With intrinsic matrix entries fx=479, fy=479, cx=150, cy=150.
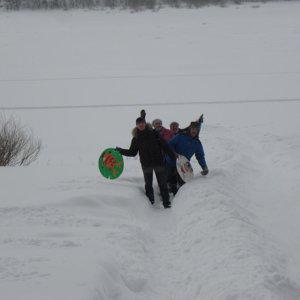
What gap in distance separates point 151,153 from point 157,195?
37.8 inches

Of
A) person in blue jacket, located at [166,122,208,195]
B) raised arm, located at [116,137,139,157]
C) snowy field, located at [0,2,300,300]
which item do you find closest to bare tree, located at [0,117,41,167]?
snowy field, located at [0,2,300,300]

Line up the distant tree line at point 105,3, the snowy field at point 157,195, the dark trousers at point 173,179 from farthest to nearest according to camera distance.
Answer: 1. the distant tree line at point 105,3
2. the dark trousers at point 173,179
3. the snowy field at point 157,195

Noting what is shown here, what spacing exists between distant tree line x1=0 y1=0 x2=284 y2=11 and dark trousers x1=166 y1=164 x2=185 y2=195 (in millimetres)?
40721

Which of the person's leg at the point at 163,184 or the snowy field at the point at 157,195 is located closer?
the snowy field at the point at 157,195

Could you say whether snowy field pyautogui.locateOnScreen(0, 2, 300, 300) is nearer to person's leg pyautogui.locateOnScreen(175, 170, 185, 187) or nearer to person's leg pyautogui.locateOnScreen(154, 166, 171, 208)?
person's leg pyautogui.locateOnScreen(154, 166, 171, 208)

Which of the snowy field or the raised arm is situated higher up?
the raised arm

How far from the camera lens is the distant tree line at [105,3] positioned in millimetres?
48088

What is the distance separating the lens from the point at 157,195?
8.75 m

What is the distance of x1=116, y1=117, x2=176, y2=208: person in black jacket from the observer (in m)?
8.12

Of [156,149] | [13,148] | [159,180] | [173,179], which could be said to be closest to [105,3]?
[13,148]

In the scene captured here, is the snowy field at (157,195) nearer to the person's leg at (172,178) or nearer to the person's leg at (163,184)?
the person's leg at (163,184)

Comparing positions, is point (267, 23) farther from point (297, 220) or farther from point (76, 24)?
point (297, 220)

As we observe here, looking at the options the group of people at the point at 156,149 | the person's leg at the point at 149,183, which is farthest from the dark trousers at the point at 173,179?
the person's leg at the point at 149,183

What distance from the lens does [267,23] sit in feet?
133
